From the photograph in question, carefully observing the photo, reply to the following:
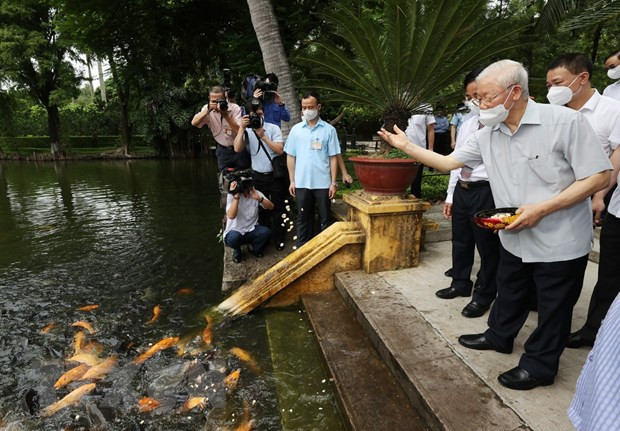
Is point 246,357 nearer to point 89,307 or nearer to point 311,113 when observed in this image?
point 89,307

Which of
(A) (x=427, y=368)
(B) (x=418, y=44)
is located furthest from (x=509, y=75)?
(B) (x=418, y=44)

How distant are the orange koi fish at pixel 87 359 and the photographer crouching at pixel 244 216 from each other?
1.89m

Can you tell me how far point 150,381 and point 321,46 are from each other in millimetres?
4302

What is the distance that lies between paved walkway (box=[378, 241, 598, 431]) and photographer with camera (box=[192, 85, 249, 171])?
8.65 ft

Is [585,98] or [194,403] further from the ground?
[585,98]

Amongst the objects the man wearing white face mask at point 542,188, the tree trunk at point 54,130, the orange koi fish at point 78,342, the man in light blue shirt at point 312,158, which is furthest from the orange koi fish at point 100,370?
the tree trunk at point 54,130

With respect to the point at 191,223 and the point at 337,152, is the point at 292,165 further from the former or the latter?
the point at 191,223

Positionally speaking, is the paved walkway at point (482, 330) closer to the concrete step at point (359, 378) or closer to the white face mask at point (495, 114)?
the concrete step at point (359, 378)

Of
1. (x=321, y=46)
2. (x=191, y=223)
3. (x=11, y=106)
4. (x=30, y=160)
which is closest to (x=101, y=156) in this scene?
(x=30, y=160)

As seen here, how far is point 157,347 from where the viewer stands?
144 inches

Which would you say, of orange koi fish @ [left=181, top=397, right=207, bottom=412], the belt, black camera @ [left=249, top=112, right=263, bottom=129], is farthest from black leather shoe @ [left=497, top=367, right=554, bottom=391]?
black camera @ [left=249, top=112, right=263, bottom=129]

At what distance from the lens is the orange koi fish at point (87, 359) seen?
137 inches

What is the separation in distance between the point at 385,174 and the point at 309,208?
1273 millimetres

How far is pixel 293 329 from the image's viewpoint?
3768 millimetres
